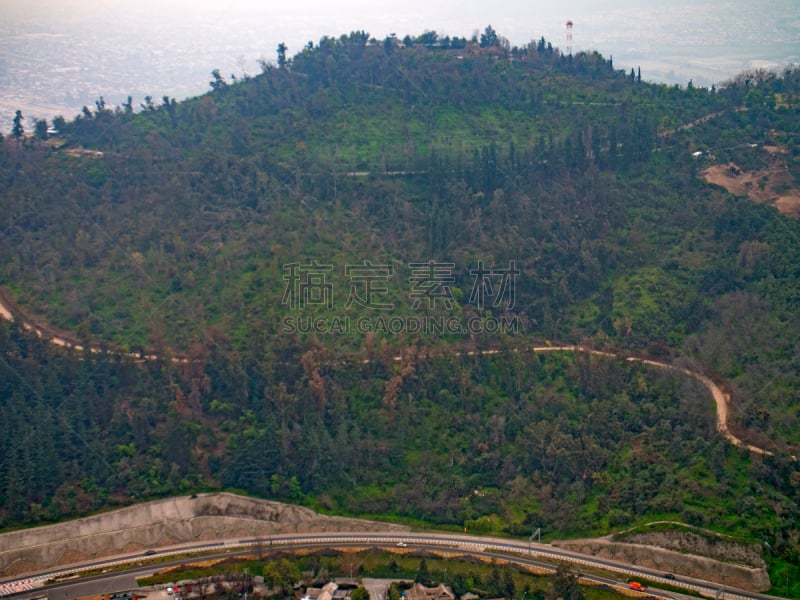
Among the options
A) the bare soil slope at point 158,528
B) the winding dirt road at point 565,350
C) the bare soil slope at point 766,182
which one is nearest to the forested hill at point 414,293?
the bare soil slope at point 766,182

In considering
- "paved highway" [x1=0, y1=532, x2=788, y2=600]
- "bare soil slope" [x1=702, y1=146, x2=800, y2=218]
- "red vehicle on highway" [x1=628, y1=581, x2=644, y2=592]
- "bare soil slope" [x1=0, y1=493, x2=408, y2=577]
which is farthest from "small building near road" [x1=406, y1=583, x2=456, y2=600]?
"bare soil slope" [x1=702, y1=146, x2=800, y2=218]

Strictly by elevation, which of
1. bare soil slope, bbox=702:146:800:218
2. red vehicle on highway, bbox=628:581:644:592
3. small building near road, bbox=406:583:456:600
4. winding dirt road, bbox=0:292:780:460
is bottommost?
small building near road, bbox=406:583:456:600

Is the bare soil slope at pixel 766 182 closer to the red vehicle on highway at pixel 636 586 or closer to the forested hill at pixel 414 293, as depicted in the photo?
the forested hill at pixel 414 293

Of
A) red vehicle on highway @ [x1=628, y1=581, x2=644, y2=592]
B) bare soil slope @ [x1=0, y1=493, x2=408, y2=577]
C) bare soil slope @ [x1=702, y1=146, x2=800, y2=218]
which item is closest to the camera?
red vehicle on highway @ [x1=628, y1=581, x2=644, y2=592]

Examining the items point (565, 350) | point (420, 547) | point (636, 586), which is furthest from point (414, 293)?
point (636, 586)

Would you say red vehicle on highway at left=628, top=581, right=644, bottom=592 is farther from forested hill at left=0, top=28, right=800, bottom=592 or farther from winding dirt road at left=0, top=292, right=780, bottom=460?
winding dirt road at left=0, top=292, right=780, bottom=460

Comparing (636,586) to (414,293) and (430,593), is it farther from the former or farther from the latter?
(414,293)

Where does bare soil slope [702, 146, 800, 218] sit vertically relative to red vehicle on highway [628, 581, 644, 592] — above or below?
above
